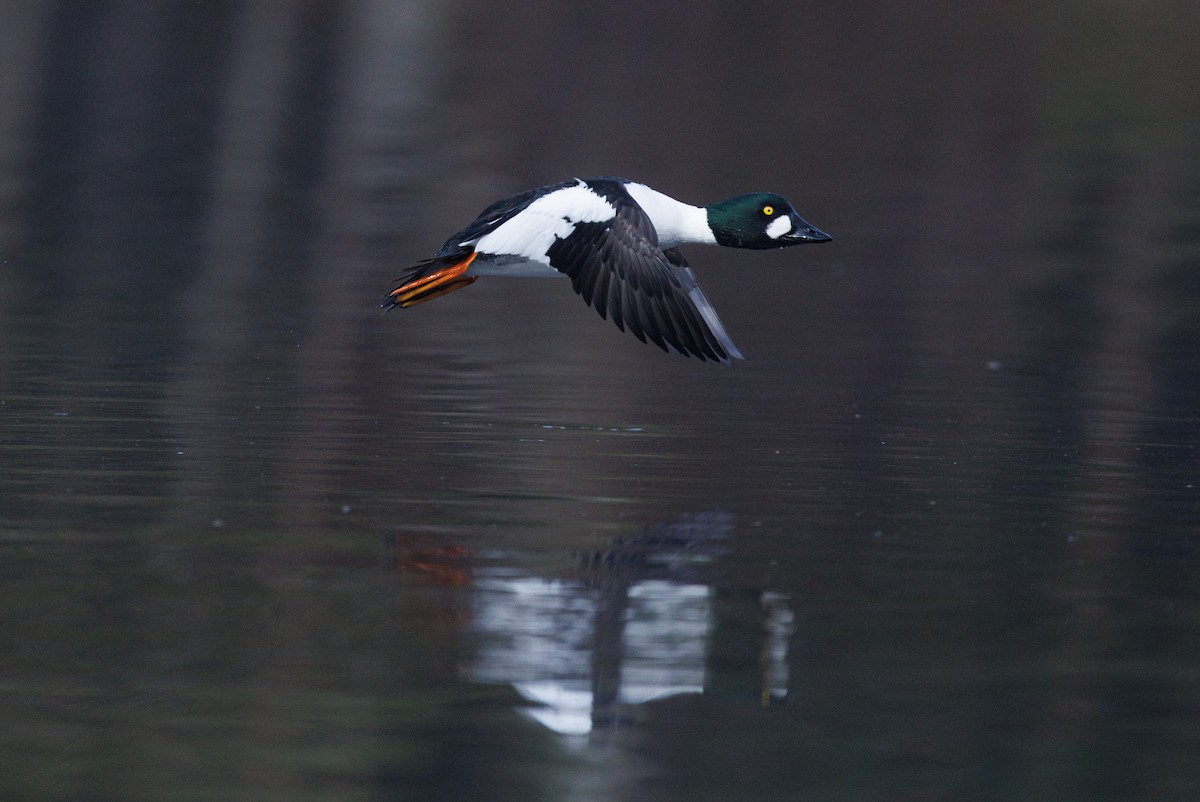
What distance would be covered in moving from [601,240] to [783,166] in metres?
→ 17.2

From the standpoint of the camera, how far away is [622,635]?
6.00 metres

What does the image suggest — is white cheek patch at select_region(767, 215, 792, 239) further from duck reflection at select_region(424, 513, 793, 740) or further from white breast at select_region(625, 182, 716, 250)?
duck reflection at select_region(424, 513, 793, 740)

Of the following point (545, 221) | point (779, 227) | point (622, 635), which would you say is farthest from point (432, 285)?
point (622, 635)

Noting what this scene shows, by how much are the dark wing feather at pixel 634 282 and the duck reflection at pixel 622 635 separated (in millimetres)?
2255

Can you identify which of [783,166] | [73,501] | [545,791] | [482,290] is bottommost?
[545,791]

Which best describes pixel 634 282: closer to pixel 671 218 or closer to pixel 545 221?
pixel 545 221

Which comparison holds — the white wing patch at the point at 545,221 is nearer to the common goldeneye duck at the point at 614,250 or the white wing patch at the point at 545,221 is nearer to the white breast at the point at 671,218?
the common goldeneye duck at the point at 614,250

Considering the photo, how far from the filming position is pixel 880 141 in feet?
98.1

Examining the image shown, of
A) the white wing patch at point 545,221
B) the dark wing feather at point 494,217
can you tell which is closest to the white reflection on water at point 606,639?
the white wing patch at point 545,221

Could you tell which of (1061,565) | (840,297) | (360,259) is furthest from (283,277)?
(1061,565)

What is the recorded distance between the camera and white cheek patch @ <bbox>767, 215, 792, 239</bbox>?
37.2 feet

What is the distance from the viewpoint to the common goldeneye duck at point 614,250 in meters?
9.32

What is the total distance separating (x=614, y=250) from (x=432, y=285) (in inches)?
55.5

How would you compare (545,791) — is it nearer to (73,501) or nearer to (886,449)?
(73,501)
